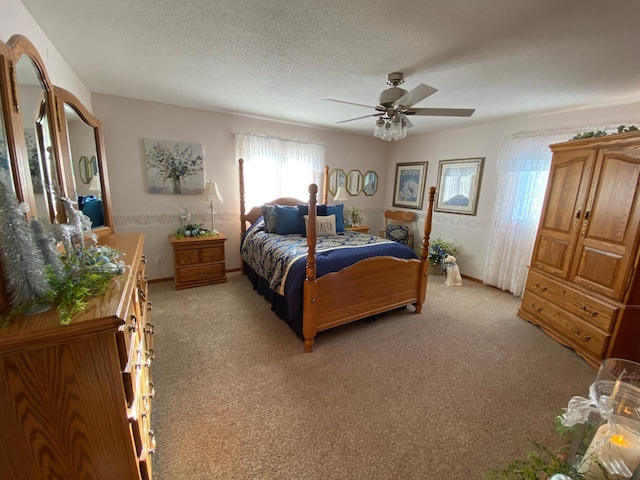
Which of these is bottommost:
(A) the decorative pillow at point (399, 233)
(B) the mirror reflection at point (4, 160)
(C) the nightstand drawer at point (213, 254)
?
(C) the nightstand drawer at point (213, 254)

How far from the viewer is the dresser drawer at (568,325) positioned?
2.14 m

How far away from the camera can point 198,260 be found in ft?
11.4

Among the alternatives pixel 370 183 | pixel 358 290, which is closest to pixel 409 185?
pixel 370 183

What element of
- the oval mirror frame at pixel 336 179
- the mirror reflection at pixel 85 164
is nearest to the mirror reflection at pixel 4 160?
the mirror reflection at pixel 85 164

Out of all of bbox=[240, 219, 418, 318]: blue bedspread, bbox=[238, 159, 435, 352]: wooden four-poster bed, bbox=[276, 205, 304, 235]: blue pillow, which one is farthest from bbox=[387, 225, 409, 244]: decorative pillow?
bbox=[276, 205, 304, 235]: blue pillow

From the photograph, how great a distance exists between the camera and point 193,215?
3752 mm

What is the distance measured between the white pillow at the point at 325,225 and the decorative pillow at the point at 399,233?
171 centimetres

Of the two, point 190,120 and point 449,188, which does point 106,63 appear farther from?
point 449,188

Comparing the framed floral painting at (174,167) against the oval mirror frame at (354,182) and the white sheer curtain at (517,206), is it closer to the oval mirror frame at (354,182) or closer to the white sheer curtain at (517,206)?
the oval mirror frame at (354,182)

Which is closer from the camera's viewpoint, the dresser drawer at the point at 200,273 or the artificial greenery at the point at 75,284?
the artificial greenery at the point at 75,284

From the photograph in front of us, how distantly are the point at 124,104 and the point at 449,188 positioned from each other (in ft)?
15.4

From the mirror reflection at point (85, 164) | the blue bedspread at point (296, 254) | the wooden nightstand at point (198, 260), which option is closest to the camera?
the mirror reflection at point (85, 164)

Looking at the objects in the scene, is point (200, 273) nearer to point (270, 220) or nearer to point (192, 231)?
point (192, 231)

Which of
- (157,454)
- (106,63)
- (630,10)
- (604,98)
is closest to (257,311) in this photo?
(157,454)
